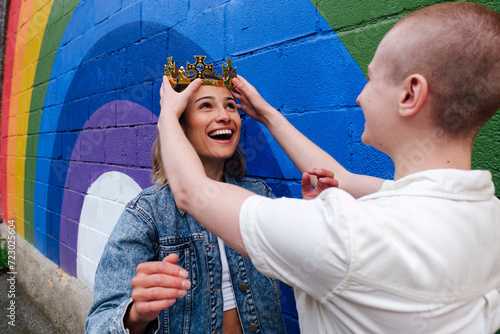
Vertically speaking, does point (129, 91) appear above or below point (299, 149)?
above

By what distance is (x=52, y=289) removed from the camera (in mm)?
3701

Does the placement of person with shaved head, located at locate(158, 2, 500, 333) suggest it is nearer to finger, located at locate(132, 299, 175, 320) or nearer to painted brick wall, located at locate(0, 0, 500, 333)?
finger, located at locate(132, 299, 175, 320)

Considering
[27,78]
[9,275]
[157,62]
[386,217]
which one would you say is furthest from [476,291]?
[9,275]

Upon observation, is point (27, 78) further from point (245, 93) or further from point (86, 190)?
point (245, 93)

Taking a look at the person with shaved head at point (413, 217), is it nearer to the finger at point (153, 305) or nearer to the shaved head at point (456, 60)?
the shaved head at point (456, 60)

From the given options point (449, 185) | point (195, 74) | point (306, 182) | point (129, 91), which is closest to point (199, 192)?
point (306, 182)

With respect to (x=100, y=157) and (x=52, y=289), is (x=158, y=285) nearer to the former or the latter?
(x=100, y=157)

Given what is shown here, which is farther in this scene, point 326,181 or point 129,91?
point 129,91

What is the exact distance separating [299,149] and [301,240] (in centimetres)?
67

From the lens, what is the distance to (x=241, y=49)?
1.91 metres

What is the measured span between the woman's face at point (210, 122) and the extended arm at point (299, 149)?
3.9 inches

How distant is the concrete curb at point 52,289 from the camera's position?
3.21m

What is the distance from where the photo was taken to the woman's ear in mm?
808

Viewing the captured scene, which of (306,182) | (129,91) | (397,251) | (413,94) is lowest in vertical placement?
(397,251)
